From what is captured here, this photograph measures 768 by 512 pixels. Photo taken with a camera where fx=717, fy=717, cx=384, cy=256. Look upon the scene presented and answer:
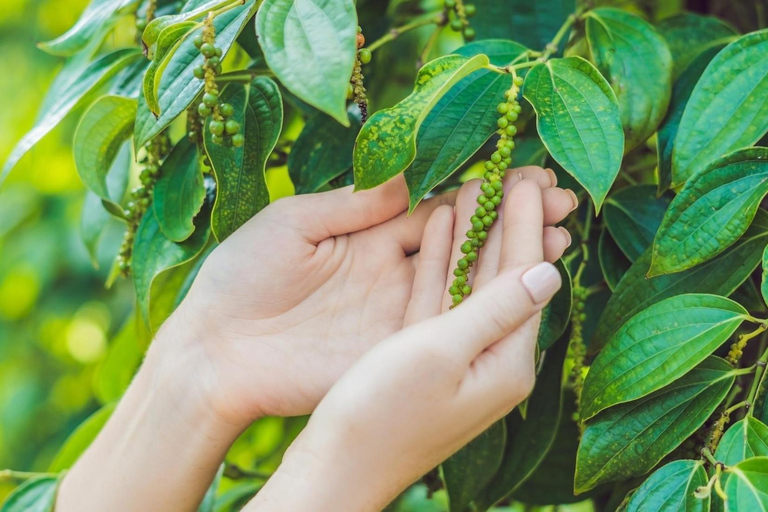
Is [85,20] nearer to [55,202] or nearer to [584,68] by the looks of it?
[584,68]

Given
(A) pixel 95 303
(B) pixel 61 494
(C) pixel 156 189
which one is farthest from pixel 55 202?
(C) pixel 156 189

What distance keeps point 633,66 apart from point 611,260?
17 cm

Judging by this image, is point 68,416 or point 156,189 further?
point 68,416

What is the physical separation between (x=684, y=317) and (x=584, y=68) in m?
0.19

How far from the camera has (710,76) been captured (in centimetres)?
52

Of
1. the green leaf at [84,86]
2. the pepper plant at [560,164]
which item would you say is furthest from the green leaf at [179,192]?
the green leaf at [84,86]

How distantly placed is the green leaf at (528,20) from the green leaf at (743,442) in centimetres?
39

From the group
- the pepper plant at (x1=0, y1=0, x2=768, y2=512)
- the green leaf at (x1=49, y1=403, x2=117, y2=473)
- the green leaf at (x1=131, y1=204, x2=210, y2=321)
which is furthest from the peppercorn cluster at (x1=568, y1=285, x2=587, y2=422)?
the green leaf at (x1=49, y1=403, x2=117, y2=473)

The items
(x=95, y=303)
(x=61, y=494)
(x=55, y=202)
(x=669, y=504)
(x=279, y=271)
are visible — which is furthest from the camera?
(x=95, y=303)

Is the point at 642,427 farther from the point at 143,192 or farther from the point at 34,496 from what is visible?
the point at 34,496

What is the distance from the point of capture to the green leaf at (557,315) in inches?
22.6

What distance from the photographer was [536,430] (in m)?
0.65

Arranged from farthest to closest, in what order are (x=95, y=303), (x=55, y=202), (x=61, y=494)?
1. (x=95, y=303)
2. (x=55, y=202)
3. (x=61, y=494)

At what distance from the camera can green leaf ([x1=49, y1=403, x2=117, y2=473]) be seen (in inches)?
33.9
